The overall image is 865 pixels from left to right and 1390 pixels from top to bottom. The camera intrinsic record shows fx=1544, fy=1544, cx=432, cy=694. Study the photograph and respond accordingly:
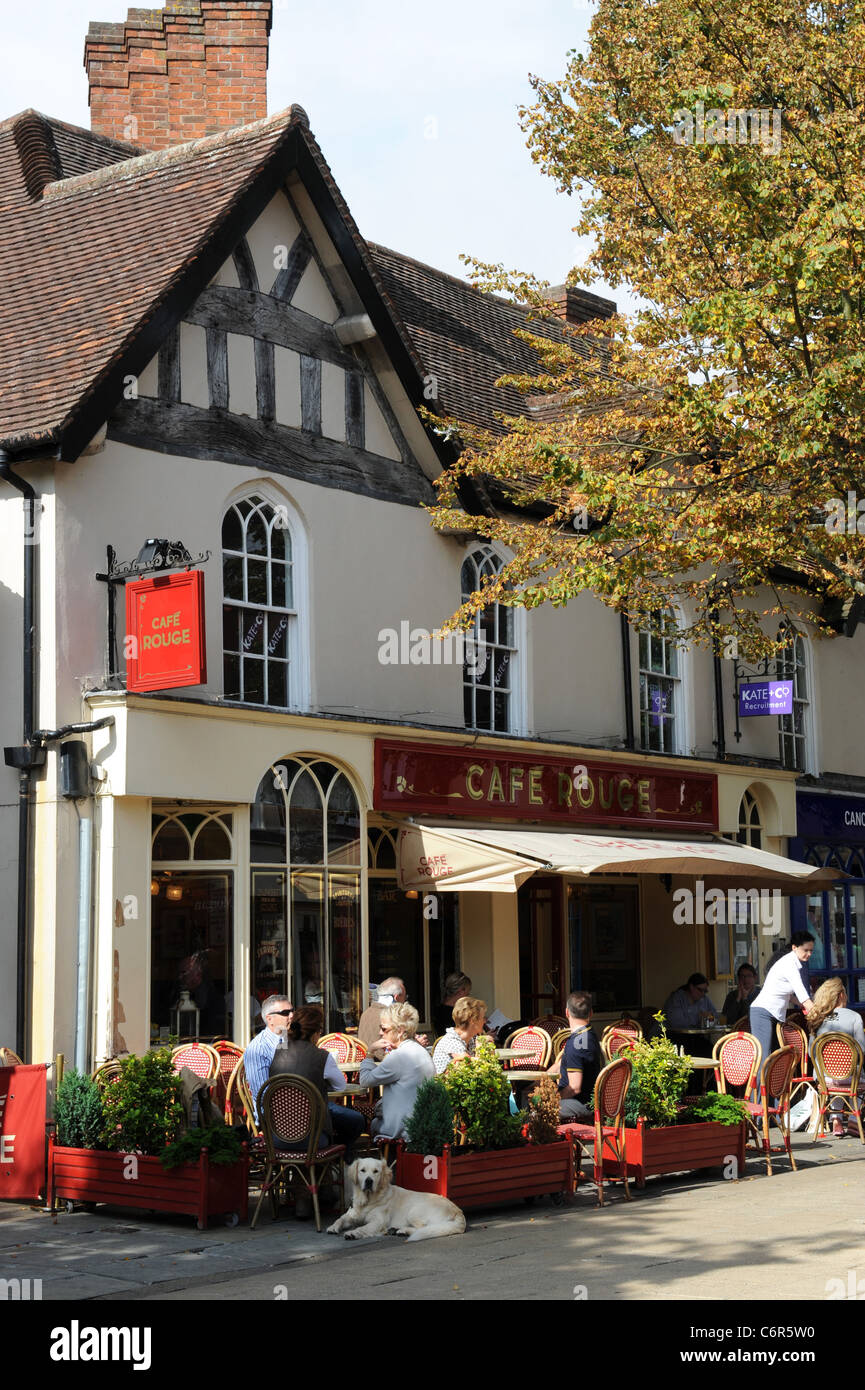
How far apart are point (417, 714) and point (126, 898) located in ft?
14.5

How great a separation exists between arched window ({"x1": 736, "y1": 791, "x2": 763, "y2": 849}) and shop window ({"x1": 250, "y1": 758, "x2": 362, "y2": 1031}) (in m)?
7.87

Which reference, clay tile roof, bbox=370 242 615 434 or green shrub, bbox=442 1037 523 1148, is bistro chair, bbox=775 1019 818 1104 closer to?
green shrub, bbox=442 1037 523 1148

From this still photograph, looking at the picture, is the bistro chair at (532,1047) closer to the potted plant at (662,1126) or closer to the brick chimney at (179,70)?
the potted plant at (662,1126)

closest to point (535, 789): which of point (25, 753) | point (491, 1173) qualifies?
point (25, 753)

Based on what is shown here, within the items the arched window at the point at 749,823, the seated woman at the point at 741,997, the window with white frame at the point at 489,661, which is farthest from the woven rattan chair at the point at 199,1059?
the arched window at the point at 749,823

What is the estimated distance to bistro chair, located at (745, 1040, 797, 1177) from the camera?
12398 millimetres

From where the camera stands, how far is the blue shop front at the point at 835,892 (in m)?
22.4

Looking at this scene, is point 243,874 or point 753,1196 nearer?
point 753,1196

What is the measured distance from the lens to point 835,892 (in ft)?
76.7

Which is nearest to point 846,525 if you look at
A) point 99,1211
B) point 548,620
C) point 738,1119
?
point 548,620

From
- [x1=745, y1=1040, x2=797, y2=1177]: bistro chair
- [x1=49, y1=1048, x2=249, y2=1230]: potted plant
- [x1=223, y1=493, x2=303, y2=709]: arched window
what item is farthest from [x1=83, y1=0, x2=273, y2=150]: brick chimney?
[x1=745, y1=1040, x2=797, y2=1177]: bistro chair

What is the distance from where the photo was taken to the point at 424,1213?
9.73 meters

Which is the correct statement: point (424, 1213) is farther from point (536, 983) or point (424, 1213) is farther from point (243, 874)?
point (536, 983)
